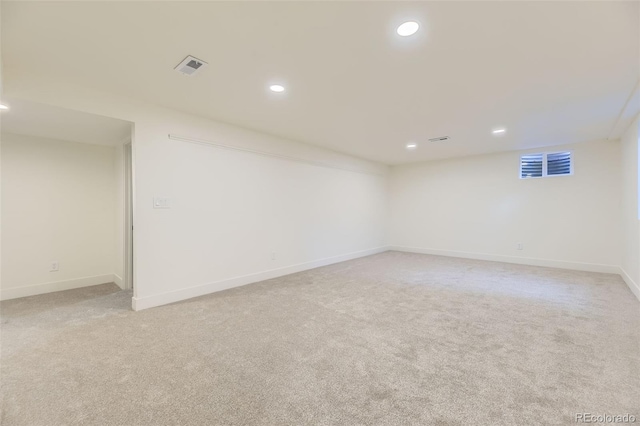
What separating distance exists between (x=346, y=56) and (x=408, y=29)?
20.3 inches

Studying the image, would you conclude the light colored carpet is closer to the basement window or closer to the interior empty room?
the interior empty room

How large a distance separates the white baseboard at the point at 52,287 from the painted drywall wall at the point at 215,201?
1.77m

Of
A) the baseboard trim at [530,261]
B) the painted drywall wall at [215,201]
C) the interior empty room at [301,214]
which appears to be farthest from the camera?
the baseboard trim at [530,261]

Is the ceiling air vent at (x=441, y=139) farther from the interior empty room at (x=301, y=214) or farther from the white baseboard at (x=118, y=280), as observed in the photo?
the white baseboard at (x=118, y=280)

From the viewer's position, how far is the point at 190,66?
7.53ft

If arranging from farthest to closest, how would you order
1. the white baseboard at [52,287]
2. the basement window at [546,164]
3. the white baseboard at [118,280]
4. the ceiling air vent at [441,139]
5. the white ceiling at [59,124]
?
the basement window at [546,164] → the ceiling air vent at [441,139] → the white baseboard at [118,280] → the white baseboard at [52,287] → the white ceiling at [59,124]

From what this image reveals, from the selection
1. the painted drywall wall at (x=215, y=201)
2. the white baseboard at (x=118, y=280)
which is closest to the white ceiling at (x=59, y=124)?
the painted drywall wall at (x=215, y=201)

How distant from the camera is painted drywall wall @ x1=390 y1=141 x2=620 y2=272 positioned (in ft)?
15.4

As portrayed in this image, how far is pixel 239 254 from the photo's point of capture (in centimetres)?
400

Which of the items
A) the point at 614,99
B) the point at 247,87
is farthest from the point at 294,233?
the point at 614,99

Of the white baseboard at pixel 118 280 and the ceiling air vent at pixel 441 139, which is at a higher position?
the ceiling air vent at pixel 441 139

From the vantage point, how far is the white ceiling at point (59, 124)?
267 cm

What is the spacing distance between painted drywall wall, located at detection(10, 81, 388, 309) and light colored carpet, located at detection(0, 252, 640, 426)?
0.48 metres

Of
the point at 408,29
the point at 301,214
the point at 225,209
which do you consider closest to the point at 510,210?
the point at 301,214
